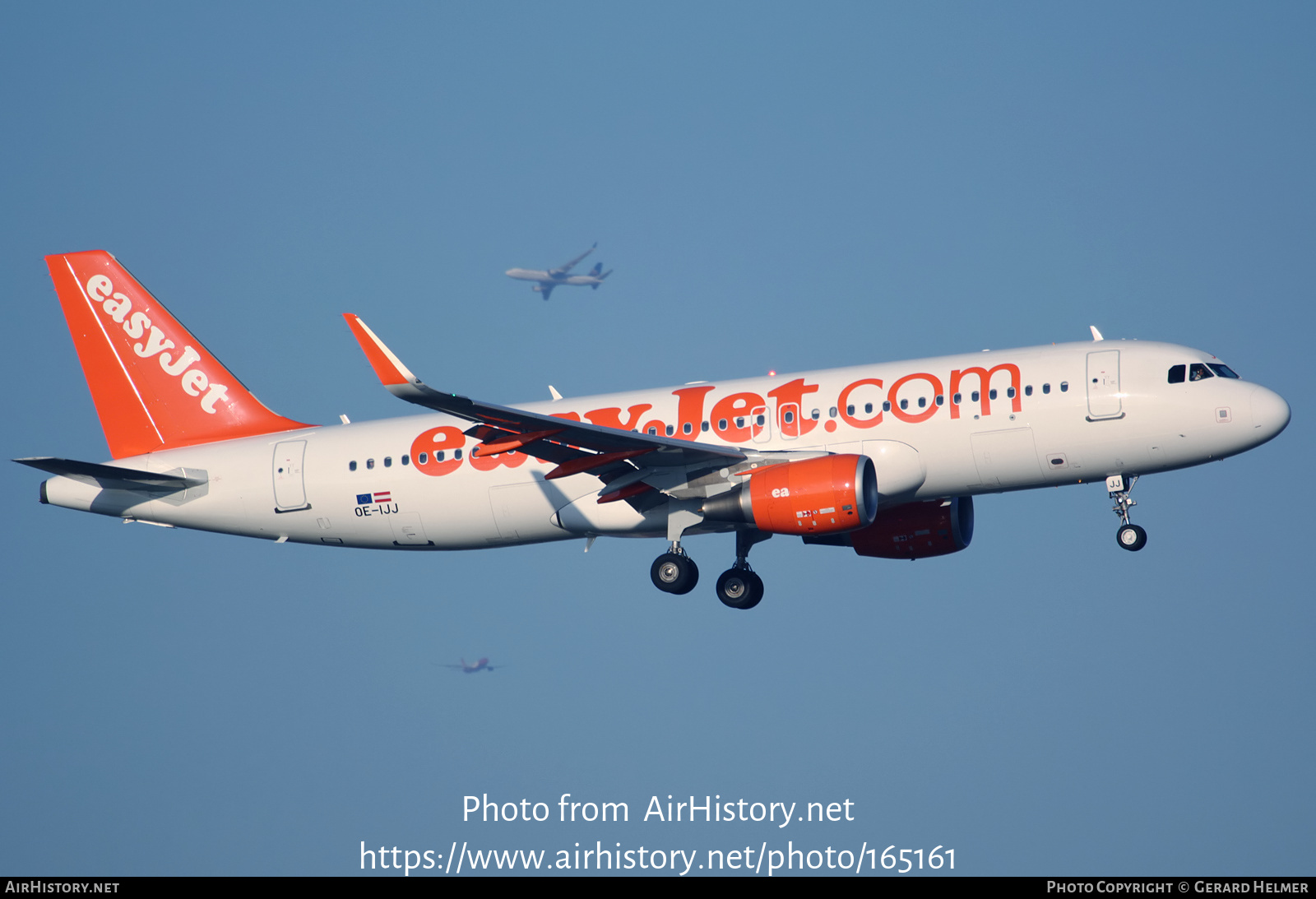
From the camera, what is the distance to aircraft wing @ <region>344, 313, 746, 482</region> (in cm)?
2925

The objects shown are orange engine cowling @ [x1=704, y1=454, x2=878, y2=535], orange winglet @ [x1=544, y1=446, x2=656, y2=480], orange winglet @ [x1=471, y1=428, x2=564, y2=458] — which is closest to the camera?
orange winglet @ [x1=471, y1=428, x2=564, y2=458]

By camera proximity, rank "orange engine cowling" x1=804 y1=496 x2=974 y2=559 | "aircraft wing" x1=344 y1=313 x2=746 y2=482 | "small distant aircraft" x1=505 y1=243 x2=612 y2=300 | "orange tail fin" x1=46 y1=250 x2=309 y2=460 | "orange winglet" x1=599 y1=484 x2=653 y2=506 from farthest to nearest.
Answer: "small distant aircraft" x1=505 y1=243 x2=612 y2=300
"orange tail fin" x1=46 y1=250 x2=309 y2=460
"orange engine cowling" x1=804 y1=496 x2=974 y2=559
"orange winglet" x1=599 y1=484 x2=653 y2=506
"aircraft wing" x1=344 y1=313 x2=746 y2=482

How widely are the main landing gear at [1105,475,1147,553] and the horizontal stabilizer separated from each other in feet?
77.9

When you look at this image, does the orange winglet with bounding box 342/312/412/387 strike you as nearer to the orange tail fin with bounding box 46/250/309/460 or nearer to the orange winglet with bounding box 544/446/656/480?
the orange winglet with bounding box 544/446/656/480

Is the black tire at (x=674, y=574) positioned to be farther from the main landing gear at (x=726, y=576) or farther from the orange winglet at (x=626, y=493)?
the orange winglet at (x=626, y=493)

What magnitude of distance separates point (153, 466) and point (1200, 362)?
27287 millimetres

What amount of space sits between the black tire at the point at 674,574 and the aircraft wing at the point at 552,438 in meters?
2.70

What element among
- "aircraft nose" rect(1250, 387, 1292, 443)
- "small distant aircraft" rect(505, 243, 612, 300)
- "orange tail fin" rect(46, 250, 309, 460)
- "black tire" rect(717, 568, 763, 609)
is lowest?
"black tire" rect(717, 568, 763, 609)

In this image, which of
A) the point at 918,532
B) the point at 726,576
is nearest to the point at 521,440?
the point at 726,576

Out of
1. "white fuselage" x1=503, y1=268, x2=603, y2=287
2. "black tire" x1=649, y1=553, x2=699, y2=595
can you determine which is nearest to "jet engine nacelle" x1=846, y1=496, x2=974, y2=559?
"black tire" x1=649, y1=553, x2=699, y2=595

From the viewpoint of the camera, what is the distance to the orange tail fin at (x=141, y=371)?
41.3 m

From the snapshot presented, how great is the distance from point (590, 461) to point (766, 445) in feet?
14.8

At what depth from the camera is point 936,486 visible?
34.4 meters

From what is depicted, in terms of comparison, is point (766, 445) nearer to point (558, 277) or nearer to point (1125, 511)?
point (1125, 511)
